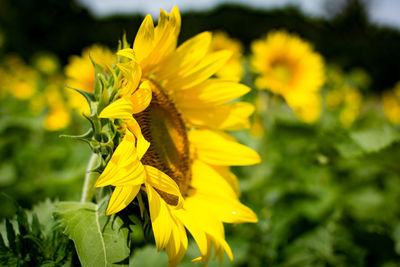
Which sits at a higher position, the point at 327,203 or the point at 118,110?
the point at 118,110

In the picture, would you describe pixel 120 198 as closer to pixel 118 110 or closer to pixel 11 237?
pixel 118 110

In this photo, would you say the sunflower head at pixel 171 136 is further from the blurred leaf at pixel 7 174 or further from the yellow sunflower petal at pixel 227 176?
the blurred leaf at pixel 7 174

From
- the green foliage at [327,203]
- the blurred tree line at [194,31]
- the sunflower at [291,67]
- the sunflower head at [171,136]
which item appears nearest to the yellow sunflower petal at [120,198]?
the sunflower head at [171,136]

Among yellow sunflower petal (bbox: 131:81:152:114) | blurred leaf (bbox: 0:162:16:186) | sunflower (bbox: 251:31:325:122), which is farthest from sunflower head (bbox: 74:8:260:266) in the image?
sunflower (bbox: 251:31:325:122)

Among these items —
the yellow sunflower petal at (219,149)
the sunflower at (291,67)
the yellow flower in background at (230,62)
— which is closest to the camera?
the yellow sunflower petal at (219,149)

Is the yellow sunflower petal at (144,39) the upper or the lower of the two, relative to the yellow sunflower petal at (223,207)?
upper

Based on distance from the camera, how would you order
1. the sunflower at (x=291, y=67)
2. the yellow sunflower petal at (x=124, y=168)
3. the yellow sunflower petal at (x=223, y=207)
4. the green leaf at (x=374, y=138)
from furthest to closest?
the sunflower at (x=291, y=67) < the green leaf at (x=374, y=138) < the yellow sunflower petal at (x=223, y=207) < the yellow sunflower petal at (x=124, y=168)

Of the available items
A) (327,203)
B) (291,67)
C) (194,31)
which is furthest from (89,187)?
(194,31)

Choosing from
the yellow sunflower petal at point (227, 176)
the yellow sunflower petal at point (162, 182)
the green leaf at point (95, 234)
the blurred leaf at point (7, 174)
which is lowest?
the blurred leaf at point (7, 174)
